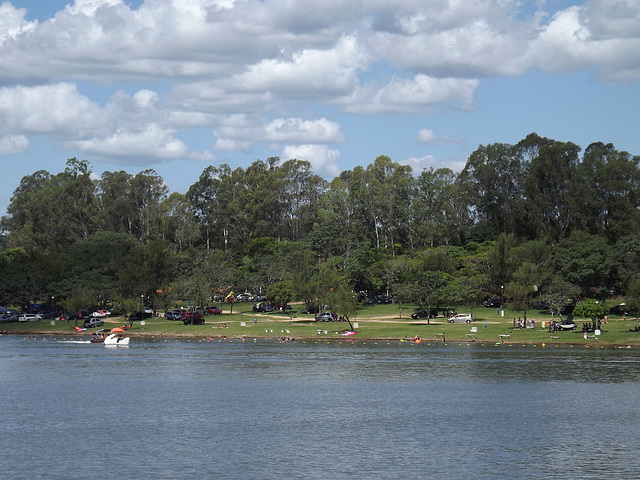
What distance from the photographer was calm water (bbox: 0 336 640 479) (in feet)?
155

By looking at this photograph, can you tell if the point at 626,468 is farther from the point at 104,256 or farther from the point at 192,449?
the point at 104,256

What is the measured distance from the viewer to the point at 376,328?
423 ft

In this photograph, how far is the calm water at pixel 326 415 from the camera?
4709cm

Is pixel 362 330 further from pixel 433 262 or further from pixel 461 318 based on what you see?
pixel 433 262

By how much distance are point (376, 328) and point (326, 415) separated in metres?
66.2

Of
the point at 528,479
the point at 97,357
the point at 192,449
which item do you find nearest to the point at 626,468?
the point at 528,479

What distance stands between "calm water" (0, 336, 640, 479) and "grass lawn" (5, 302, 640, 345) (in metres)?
8.50

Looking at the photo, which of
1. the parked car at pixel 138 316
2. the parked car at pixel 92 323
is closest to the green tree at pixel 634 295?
the parked car at pixel 138 316

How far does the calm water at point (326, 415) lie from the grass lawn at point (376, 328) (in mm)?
8498

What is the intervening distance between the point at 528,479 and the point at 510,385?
113 ft

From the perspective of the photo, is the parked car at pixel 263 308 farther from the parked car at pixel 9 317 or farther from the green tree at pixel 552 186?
the green tree at pixel 552 186

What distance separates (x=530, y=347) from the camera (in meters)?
109

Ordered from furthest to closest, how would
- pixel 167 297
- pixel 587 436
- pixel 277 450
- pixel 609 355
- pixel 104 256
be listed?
pixel 104 256 → pixel 167 297 → pixel 609 355 → pixel 587 436 → pixel 277 450

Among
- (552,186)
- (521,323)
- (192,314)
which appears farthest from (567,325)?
(552,186)
